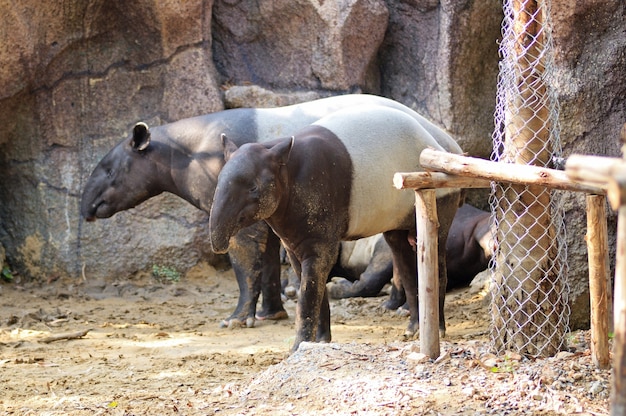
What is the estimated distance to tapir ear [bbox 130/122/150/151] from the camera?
26.3ft

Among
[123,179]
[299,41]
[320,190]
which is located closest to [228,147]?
[320,190]

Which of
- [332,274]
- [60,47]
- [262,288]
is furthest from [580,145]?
[60,47]

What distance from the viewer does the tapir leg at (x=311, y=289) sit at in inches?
239

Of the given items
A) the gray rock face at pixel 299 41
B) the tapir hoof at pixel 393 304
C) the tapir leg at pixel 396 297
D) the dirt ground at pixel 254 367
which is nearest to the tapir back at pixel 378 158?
the dirt ground at pixel 254 367

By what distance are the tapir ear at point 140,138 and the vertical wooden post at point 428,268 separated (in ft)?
12.1

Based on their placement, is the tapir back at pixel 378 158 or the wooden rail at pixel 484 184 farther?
the tapir back at pixel 378 158

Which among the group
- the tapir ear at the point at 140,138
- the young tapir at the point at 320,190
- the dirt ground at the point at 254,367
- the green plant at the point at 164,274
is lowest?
the dirt ground at the point at 254,367

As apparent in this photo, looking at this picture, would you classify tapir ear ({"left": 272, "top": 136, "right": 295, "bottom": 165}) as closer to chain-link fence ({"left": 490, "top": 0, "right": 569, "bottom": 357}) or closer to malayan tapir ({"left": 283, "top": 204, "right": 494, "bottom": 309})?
chain-link fence ({"left": 490, "top": 0, "right": 569, "bottom": 357})

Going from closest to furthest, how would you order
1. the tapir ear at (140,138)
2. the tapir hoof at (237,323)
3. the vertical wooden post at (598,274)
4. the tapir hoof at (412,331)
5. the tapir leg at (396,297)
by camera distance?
the vertical wooden post at (598,274)
the tapir hoof at (412,331)
the tapir hoof at (237,323)
the tapir ear at (140,138)
the tapir leg at (396,297)

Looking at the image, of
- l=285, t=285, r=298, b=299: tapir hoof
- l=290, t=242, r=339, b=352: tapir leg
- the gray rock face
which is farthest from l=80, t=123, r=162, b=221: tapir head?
l=290, t=242, r=339, b=352: tapir leg

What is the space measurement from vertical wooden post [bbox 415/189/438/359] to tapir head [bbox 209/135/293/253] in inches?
50.3

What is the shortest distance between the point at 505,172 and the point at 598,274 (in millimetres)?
742

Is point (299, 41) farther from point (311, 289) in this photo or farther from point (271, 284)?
point (311, 289)

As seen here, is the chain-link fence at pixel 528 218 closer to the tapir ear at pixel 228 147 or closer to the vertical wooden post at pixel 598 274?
the vertical wooden post at pixel 598 274
